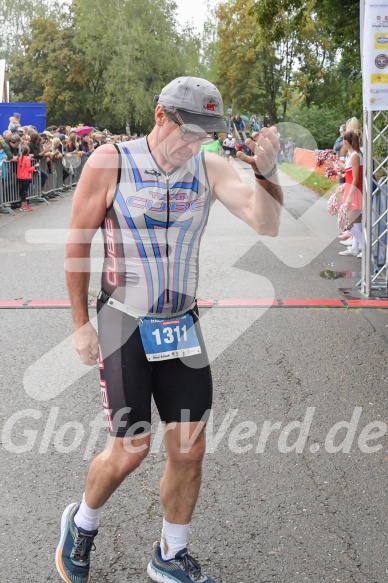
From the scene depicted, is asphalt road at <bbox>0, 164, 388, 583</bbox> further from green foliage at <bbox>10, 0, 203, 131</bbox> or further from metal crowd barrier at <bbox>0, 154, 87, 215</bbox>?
green foliage at <bbox>10, 0, 203, 131</bbox>

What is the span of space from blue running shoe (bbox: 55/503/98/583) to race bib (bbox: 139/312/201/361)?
2.70 feet

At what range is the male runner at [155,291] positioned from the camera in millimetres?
3055

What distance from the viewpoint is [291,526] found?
12.2 ft

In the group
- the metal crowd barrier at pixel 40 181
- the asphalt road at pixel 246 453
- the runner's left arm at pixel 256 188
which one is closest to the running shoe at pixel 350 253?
the asphalt road at pixel 246 453

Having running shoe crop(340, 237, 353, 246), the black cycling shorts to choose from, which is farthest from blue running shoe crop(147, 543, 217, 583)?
running shoe crop(340, 237, 353, 246)

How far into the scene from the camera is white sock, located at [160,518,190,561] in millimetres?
3215

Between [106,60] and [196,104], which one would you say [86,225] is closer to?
[196,104]

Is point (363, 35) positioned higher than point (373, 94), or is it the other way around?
point (363, 35)

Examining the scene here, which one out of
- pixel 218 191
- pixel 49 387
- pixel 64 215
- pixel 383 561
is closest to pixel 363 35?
pixel 49 387

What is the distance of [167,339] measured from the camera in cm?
308

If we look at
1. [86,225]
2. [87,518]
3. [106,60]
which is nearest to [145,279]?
[86,225]

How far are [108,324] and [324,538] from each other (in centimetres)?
145

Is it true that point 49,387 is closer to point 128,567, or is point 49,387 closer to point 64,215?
point 128,567

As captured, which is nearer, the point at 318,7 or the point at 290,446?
the point at 290,446
